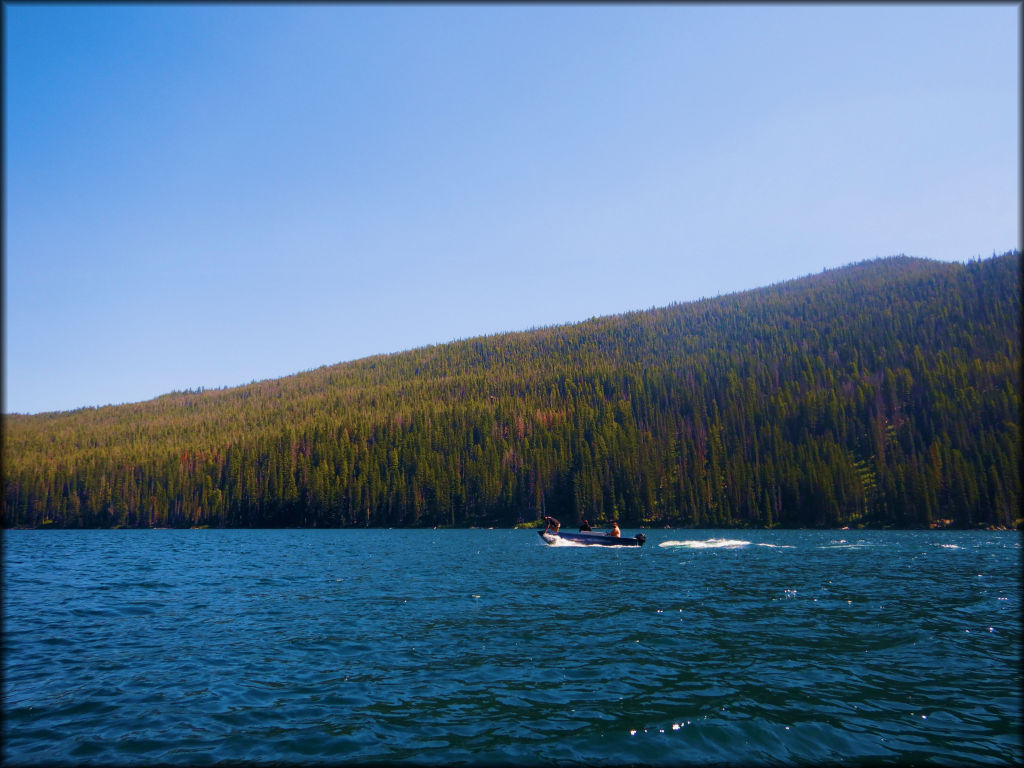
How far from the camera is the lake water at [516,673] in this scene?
14.0 meters

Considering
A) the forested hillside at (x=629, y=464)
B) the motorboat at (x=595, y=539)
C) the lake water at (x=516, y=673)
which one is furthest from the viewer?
the forested hillside at (x=629, y=464)

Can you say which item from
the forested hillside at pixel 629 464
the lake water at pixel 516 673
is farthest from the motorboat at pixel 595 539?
the forested hillside at pixel 629 464

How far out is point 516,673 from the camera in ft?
62.7

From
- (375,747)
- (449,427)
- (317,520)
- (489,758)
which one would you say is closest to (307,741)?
(375,747)

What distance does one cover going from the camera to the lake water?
45.8ft

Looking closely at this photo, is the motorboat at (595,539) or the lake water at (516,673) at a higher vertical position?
the lake water at (516,673)

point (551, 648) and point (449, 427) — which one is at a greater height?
point (449, 427)

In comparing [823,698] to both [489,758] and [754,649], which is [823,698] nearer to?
[754,649]

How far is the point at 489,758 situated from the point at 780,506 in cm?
14805

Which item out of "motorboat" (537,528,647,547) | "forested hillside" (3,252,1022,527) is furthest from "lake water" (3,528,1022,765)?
"forested hillside" (3,252,1022,527)

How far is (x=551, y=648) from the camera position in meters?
21.9

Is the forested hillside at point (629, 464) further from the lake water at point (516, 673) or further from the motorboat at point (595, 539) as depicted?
the lake water at point (516, 673)

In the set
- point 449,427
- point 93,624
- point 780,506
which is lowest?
point 780,506

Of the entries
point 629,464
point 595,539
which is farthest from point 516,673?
point 629,464
